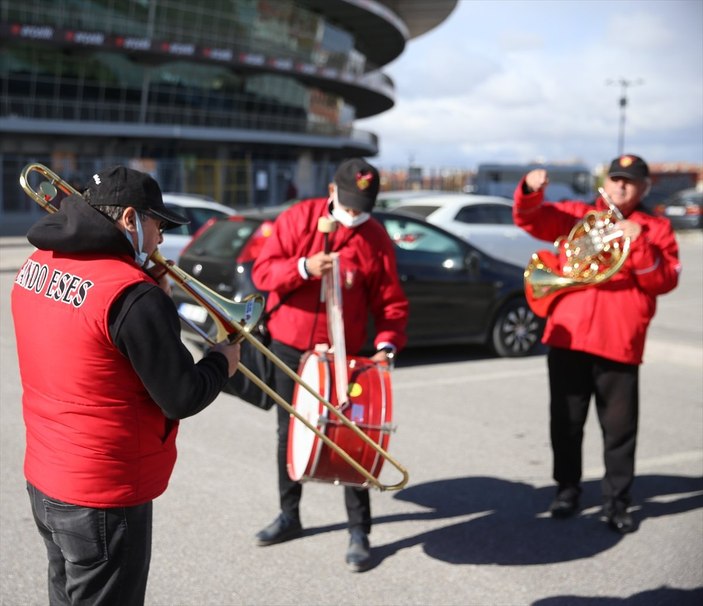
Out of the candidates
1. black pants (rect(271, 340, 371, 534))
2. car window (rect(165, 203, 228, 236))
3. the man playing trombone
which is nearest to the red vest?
the man playing trombone

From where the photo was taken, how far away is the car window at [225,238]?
8.90 meters

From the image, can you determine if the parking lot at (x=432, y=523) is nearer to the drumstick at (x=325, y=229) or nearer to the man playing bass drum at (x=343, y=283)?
the man playing bass drum at (x=343, y=283)

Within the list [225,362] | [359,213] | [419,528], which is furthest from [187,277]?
[419,528]

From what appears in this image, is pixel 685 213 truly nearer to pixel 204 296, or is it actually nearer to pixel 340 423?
pixel 340 423

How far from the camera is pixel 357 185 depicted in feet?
13.9

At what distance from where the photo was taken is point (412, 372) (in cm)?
892

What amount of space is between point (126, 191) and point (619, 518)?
349cm

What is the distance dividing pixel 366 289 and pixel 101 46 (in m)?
40.2

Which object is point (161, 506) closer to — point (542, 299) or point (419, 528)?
point (419, 528)

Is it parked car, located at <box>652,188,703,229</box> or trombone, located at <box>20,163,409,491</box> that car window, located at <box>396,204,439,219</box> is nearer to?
trombone, located at <box>20,163,409,491</box>

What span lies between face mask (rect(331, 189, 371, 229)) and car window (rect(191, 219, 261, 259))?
449 cm

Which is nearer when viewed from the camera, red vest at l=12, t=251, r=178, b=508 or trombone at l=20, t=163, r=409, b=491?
red vest at l=12, t=251, r=178, b=508

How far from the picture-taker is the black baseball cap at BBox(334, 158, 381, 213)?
423 centimetres

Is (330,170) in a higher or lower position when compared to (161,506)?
higher
